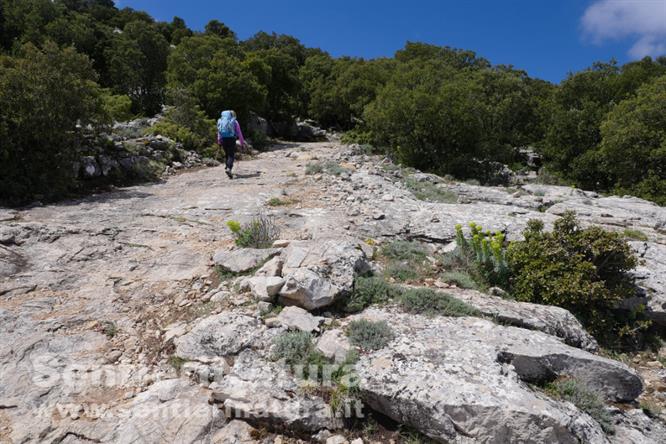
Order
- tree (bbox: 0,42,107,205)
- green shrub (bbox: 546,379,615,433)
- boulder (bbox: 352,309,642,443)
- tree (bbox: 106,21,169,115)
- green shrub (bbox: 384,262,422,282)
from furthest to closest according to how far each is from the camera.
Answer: tree (bbox: 106,21,169,115) < tree (bbox: 0,42,107,205) < green shrub (bbox: 384,262,422,282) < green shrub (bbox: 546,379,615,433) < boulder (bbox: 352,309,642,443)

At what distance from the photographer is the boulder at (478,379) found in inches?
125

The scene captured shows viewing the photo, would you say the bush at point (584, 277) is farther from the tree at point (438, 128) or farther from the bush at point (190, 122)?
the bush at point (190, 122)

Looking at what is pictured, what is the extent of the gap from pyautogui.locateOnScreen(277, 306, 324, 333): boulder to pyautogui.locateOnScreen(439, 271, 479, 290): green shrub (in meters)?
2.24

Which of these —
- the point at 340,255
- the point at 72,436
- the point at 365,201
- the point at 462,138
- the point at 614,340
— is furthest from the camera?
the point at 462,138

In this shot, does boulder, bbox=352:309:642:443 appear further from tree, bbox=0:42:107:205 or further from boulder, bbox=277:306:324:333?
tree, bbox=0:42:107:205

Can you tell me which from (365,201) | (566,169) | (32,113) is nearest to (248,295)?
(365,201)

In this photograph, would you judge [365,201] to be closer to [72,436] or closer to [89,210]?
[89,210]

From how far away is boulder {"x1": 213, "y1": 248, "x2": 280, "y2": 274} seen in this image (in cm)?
559

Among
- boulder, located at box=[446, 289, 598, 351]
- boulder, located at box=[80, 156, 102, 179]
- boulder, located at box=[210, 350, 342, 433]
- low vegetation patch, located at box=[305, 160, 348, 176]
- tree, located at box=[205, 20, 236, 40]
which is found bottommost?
boulder, located at box=[210, 350, 342, 433]

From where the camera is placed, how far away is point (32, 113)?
29.6 ft

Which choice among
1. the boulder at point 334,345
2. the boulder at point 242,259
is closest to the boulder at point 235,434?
the boulder at point 334,345

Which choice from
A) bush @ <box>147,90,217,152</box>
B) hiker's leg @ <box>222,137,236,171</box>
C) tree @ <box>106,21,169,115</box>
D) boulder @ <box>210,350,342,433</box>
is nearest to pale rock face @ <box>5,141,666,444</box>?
boulder @ <box>210,350,342,433</box>

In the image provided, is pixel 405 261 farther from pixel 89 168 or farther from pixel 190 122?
pixel 190 122

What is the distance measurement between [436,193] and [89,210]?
8.34m
